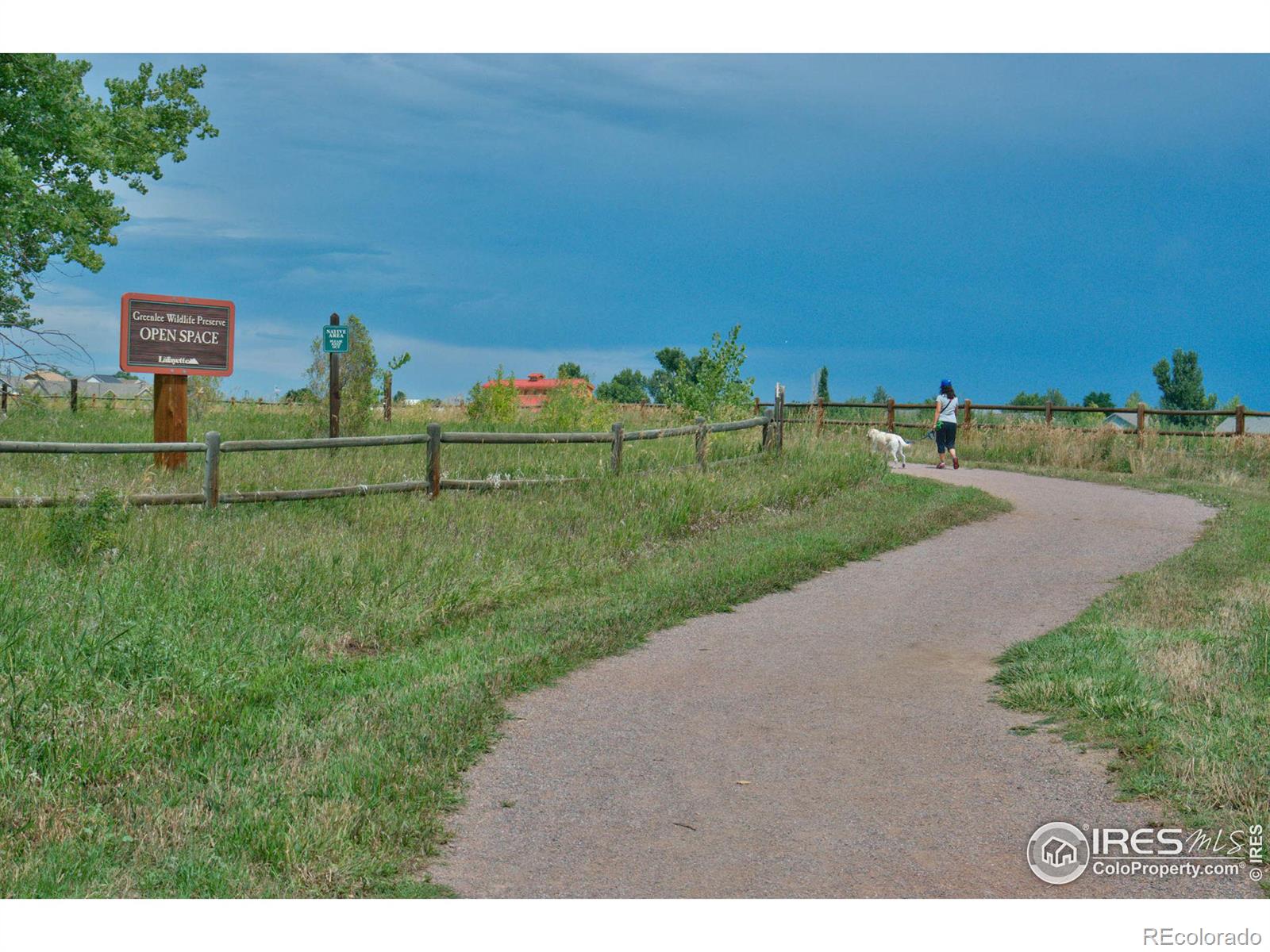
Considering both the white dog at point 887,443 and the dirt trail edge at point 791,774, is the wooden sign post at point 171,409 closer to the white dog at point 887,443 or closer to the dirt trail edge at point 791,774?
the dirt trail edge at point 791,774

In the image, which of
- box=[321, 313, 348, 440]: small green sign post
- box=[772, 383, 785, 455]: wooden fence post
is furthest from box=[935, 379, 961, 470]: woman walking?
box=[321, 313, 348, 440]: small green sign post

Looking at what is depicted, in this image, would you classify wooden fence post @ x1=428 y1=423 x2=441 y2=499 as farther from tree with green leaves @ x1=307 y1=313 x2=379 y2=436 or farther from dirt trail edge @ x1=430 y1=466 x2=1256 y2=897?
tree with green leaves @ x1=307 y1=313 x2=379 y2=436

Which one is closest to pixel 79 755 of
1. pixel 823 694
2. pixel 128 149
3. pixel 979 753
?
pixel 823 694

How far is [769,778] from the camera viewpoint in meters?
6.03

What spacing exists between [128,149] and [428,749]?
87.6ft

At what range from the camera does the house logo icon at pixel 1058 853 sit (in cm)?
480

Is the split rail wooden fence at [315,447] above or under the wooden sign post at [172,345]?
under

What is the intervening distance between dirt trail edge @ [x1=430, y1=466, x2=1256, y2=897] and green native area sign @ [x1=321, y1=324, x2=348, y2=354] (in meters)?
13.9

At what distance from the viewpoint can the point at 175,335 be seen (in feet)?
54.7

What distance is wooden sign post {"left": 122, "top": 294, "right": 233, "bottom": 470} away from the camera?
16281 mm

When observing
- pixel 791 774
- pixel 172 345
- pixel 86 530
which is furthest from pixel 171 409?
pixel 791 774

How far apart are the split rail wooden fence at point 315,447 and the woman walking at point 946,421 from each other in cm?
833
